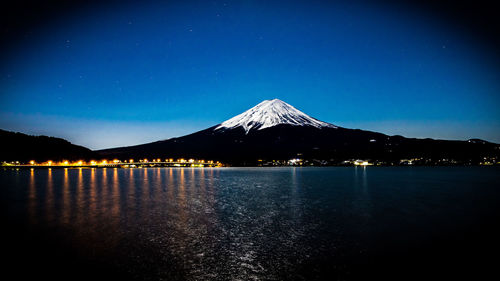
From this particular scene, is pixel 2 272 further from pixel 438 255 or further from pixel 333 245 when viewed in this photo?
pixel 438 255

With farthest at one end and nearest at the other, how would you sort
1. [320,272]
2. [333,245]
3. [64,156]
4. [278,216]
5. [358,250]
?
[64,156] < [278,216] < [333,245] < [358,250] < [320,272]

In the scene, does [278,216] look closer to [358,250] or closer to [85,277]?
[358,250]

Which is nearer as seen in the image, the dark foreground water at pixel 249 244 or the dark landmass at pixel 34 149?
the dark foreground water at pixel 249 244

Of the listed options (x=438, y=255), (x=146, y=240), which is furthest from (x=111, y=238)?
(x=438, y=255)

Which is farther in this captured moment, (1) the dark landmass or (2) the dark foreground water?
(1) the dark landmass

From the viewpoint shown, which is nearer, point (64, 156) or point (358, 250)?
point (358, 250)

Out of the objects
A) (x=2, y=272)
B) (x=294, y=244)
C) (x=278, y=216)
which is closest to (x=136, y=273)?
(x=2, y=272)

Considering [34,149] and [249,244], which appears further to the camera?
[34,149]

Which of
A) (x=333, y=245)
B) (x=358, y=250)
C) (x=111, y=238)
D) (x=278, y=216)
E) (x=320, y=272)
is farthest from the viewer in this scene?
(x=278, y=216)
